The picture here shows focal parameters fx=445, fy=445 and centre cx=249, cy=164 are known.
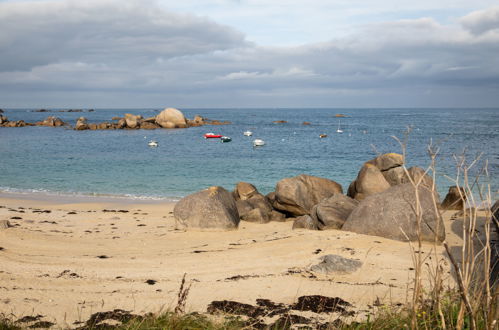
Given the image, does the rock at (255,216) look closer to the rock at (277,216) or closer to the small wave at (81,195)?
the rock at (277,216)

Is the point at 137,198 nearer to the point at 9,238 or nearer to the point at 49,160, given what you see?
the point at 9,238

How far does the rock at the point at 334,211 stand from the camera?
1279 centimetres

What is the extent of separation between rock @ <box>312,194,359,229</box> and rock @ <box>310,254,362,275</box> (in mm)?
3652

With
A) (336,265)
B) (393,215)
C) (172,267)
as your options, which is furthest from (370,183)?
(172,267)

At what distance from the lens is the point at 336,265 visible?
8.83 m

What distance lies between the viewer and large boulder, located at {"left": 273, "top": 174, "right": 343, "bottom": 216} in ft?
51.5

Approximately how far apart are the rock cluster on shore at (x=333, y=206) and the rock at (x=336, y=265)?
3.92ft

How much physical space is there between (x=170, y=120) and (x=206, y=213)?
74.5 meters

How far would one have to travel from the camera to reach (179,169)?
3212cm

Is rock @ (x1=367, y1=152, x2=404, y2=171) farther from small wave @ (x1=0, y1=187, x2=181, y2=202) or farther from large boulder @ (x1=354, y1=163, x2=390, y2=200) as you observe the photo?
small wave @ (x1=0, y1=187, x2=181, y2=202)

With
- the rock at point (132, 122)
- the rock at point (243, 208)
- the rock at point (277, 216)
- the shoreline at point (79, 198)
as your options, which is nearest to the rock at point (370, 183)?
the rock at point (277, 216)

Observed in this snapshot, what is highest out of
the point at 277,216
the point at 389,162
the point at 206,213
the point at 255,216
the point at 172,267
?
the point at 389,162

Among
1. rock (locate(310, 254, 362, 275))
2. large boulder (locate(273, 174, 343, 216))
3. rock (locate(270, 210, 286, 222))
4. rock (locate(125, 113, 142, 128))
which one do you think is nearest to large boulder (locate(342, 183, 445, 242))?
rock (locate(310, 254, 362, 275))

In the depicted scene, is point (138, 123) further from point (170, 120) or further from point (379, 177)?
point (379, 177)
